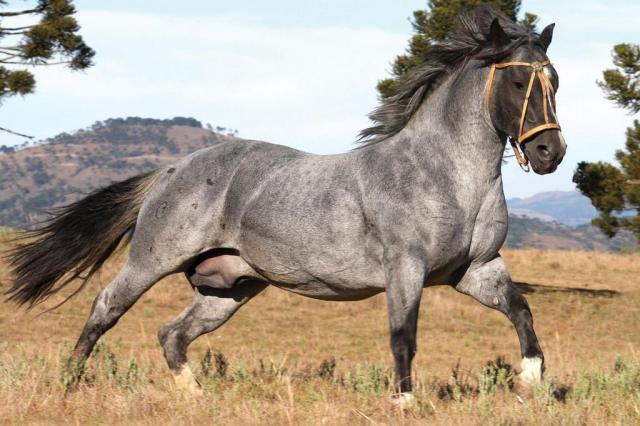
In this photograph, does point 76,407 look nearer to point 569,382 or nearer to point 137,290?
point 137,290

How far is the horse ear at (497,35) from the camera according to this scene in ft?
18.8

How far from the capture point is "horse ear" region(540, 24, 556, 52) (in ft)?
19.4

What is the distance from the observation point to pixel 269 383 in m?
7.09

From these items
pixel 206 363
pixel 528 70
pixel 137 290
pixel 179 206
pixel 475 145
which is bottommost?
pixel 206 363

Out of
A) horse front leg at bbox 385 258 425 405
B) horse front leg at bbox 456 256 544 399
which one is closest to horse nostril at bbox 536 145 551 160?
horse front leg at bbox 456 256 544 399

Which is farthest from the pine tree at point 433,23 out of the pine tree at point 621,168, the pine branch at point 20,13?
the pine branch at point 20,13

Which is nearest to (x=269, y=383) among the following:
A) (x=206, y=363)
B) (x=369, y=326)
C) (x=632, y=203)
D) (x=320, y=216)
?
(x=206, y=363)

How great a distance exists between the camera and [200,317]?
708cm

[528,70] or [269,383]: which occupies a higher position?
[528,70]

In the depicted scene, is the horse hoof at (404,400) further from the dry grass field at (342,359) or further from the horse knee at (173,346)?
the horse knee at (173,346)

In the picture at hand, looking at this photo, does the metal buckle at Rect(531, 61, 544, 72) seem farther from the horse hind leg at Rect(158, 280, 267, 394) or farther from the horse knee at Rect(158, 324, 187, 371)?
the horse knee at Rect(158, 324, 187, 371)

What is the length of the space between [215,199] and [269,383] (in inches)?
60.8

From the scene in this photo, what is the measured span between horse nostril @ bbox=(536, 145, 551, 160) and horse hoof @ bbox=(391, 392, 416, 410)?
65.3 inches

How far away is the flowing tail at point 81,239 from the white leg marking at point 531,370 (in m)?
3.35
